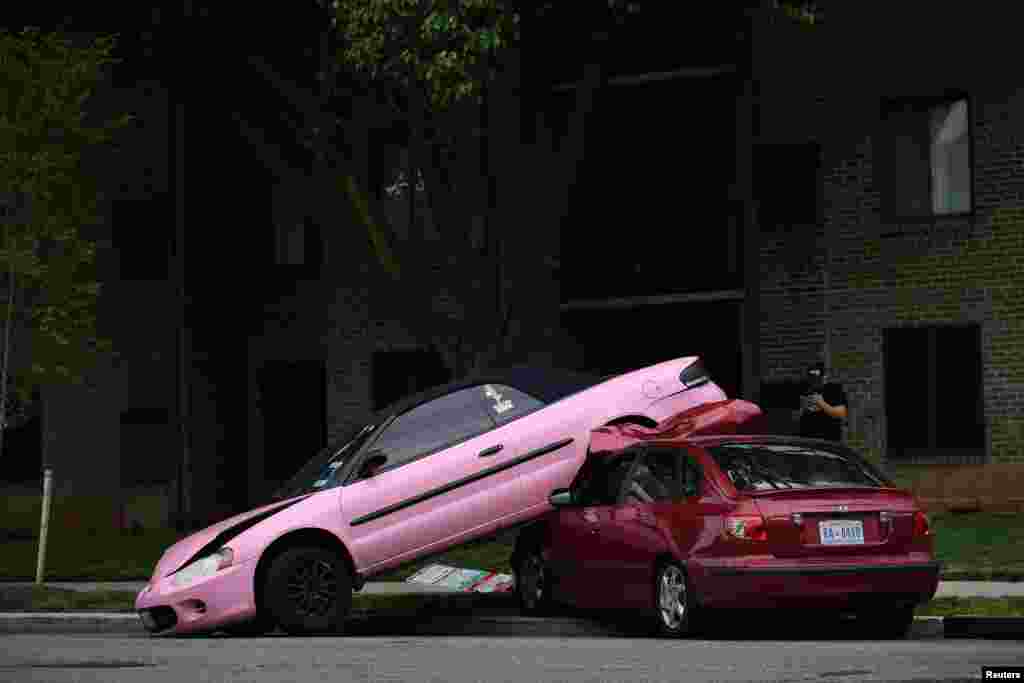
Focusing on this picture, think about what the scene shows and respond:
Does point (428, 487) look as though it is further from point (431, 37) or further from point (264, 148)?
point (264, 148)

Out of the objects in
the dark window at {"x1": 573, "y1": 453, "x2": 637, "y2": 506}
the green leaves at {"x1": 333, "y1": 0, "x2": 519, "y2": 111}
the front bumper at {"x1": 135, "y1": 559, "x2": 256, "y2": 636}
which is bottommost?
the front bumper at {"x1": 135, "y1": 559, "x2": 256, "y2": 636}

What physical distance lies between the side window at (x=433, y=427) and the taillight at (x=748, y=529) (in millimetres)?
3313

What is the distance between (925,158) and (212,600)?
14.1 meters

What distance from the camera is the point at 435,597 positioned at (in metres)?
17.3

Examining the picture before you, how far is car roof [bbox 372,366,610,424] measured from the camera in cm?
1669

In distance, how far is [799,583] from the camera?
13.7m

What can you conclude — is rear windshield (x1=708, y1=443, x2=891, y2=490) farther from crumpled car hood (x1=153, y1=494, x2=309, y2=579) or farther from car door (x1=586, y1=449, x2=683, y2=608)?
crumpled car hood (x1=153, y1=494, x2=309, y2=579)

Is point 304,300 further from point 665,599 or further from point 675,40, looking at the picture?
point 665,599

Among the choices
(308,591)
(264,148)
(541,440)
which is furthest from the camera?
(264,148)

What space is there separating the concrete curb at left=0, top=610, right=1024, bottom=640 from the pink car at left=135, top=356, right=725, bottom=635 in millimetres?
665

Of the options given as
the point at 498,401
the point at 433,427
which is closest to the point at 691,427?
the point at 498,401

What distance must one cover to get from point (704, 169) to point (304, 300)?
672 cm

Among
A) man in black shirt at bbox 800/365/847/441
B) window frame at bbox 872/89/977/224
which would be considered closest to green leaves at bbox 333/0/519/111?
man in black shirt at bbox 800/365/847/441

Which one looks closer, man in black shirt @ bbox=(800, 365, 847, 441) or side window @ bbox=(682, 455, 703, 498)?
side window @ bbox=(682, 455, 703, 498)
